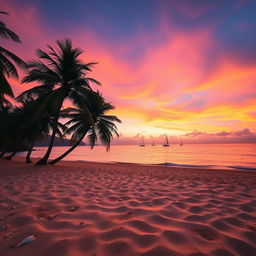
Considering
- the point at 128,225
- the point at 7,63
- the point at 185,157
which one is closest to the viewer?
the point at 128,225

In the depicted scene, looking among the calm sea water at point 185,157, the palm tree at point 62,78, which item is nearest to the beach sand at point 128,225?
the palm tree at point 62,78

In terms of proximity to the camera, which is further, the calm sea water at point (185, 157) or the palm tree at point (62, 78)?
the calm sea water at point (185, 157)

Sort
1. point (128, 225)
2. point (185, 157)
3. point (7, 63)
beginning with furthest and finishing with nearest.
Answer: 1. point (185, 157)
2. point (7, 63)
3. point (128, 225)

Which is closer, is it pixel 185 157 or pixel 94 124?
pixel 94 124

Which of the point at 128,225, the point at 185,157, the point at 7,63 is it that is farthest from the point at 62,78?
the point at 185,157

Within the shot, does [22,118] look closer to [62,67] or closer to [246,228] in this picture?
[62,67]

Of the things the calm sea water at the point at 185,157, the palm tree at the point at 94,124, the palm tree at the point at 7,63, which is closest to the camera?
the palm tree at the point at 7,63

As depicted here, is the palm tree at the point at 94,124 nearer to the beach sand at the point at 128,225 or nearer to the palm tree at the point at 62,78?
the palm tree at the point at 62,78

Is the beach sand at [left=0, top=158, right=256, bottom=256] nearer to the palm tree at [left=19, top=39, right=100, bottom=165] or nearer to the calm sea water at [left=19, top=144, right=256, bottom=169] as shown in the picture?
the palm tree at [left=19, top=39, right=100, bottom=165]

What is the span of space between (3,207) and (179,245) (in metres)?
3.13

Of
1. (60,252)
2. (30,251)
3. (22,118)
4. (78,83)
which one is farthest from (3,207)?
(22,118)

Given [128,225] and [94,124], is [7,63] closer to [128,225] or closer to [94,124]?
[94,124]

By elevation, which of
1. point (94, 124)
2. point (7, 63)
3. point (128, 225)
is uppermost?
→ point (7, 63)

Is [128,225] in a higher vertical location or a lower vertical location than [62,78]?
lower
